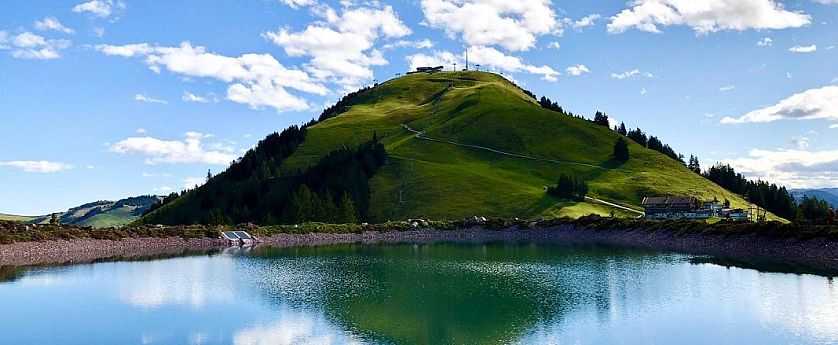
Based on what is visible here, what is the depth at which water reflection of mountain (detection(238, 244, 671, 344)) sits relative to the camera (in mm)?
39656

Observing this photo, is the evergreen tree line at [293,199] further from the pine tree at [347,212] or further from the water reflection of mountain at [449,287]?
the water reflection of mountain at [449,287]

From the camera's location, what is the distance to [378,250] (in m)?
105

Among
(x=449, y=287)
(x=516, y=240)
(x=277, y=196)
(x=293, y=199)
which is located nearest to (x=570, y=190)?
(x=516, y=240)

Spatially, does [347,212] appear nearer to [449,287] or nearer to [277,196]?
[277,196]

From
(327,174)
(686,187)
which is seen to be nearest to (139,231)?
(327,174)

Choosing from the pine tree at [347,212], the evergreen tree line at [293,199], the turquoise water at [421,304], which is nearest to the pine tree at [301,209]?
the evergreen tree line at [293,199]

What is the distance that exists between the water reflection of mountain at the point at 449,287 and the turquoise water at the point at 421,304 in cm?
18

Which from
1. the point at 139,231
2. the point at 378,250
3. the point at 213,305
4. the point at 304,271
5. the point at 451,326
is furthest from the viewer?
the point at 139,231

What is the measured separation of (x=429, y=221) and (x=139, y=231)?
6546 cm

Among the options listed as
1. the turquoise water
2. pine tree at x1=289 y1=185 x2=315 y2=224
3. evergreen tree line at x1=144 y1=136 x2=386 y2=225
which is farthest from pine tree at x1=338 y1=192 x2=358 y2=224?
the turquoise water

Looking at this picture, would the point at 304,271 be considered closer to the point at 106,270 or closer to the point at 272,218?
the point at 106,270

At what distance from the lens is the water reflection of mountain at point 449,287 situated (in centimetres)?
3966

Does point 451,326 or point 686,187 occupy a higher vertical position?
point 686,187

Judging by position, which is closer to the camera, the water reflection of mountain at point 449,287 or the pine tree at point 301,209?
the water reflection of mountain at point 449,287
